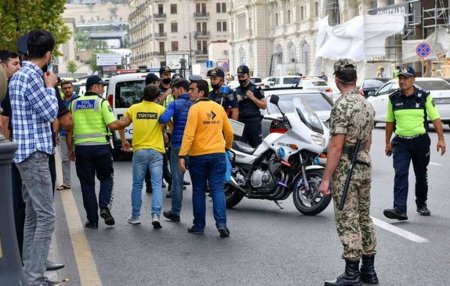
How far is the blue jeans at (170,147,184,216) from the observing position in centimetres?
1023

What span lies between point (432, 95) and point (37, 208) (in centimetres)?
1992

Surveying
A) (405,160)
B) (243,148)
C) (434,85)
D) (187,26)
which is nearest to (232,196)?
(243,148)

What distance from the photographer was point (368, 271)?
708 cm

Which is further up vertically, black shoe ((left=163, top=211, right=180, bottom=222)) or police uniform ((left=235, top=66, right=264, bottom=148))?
police uniform ((left=235, top=66, right=264, bottom=148))

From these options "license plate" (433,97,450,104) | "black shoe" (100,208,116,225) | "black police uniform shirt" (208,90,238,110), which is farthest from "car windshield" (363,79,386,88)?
"black shoe" (100,208,116,225)

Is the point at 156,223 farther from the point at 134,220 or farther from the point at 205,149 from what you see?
the point at 205,149

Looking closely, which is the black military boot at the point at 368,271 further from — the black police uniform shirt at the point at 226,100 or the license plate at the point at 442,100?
the license plate at the point at 442,100

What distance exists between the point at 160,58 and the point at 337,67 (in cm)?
13835

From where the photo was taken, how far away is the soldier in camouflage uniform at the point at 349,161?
22.4 feet

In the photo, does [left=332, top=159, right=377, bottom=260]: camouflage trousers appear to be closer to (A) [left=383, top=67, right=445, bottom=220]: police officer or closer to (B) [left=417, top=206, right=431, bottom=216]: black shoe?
(A) [left=383, top=67, right=445, bottom=220]: police officer

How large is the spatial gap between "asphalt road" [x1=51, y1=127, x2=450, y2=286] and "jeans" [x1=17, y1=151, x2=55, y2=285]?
0.76 m

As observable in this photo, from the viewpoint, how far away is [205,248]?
8711 millimetres

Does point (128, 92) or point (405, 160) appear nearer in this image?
point (405, 160)

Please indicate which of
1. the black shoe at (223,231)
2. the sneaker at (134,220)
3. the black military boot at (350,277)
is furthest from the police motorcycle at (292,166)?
the black military boot at (350,277)
